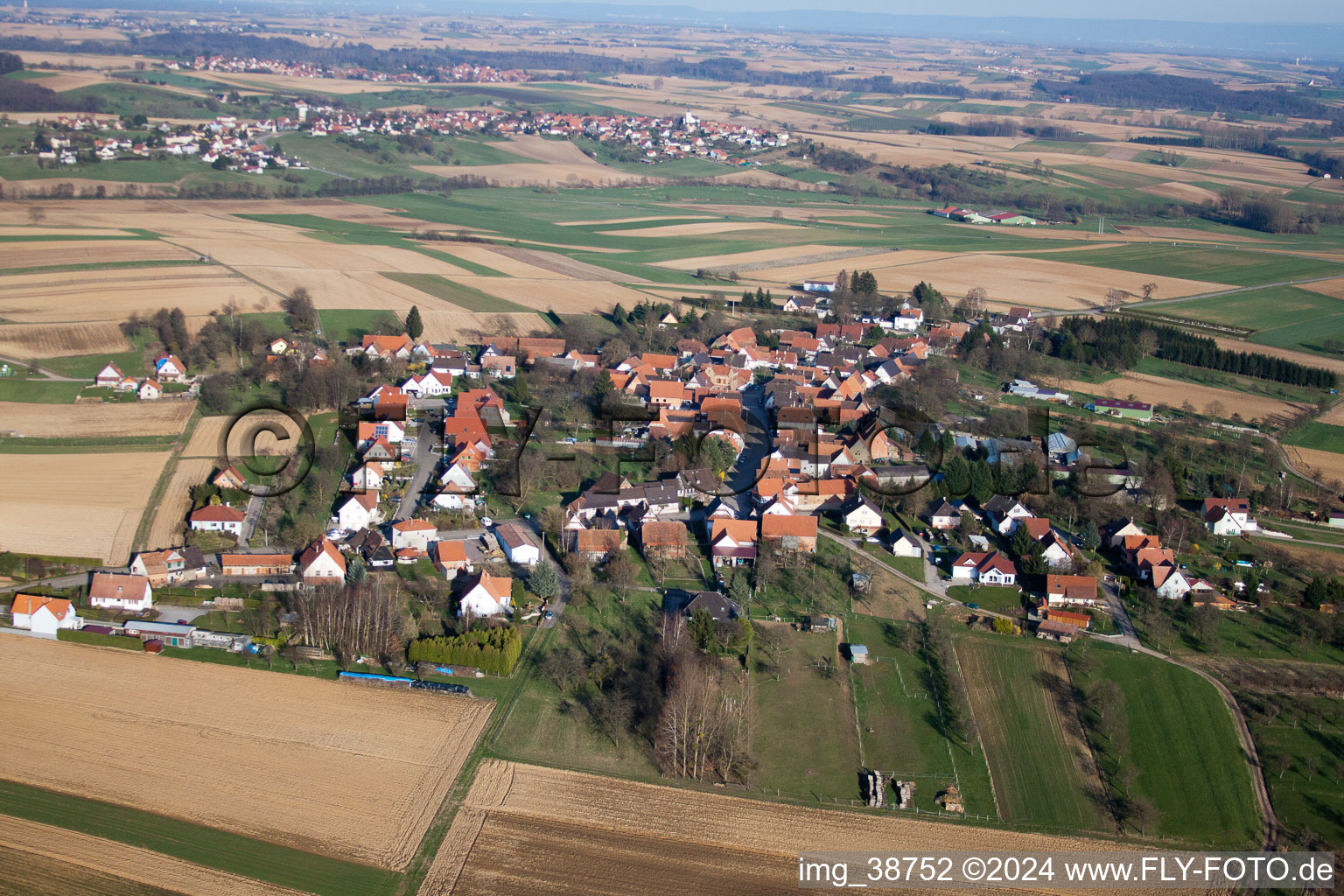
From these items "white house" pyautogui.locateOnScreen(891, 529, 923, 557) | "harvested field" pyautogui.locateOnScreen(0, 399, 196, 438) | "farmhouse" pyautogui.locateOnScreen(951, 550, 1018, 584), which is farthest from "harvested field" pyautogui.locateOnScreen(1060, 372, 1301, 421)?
"harvested field" pyautogui.locateOnScreen(0, 399, 196, 438)

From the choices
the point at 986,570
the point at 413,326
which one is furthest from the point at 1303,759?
the point at 413,326

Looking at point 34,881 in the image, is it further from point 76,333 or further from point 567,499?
point 76,333

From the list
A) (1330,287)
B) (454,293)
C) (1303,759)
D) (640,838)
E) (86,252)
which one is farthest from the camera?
(1330,287)

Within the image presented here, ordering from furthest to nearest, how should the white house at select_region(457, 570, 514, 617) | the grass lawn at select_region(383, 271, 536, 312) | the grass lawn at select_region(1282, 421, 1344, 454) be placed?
the grass lawn at select_region(383, 271, 536, 312) < the grass lawn at select_region(1282, 421, 1344, 454) < the white house at select_region(457, 570, 514, 617)

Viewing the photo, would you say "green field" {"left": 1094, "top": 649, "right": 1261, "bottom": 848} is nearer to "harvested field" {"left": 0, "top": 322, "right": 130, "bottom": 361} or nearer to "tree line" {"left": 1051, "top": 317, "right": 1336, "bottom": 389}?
Result: "tree line" {"left": 1051, "top": 317, "right": 1336, "bottom": 389}

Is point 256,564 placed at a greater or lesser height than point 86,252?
lesser

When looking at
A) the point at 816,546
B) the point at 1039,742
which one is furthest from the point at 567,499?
the point at 1039,742

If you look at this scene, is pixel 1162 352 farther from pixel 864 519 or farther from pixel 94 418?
pixel 94 418

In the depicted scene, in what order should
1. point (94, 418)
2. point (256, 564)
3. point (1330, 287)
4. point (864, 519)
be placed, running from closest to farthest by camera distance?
point (256, 564) < point (864, 519) < point (94, 418) < point (1330, 287)
